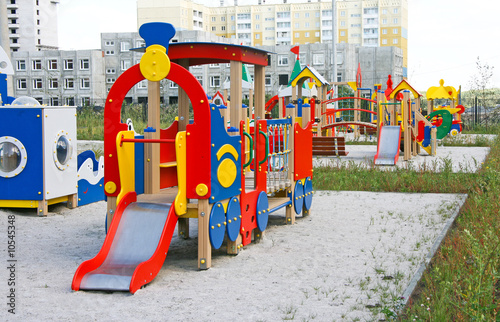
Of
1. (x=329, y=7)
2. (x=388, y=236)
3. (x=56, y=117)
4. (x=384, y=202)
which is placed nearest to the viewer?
(x=388, y=236)

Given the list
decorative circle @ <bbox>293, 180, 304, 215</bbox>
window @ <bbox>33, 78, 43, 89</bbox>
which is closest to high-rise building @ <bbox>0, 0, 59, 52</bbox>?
window @ <bbox>33, 78, 43, 89</bbox>

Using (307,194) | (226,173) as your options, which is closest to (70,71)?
(307,194)

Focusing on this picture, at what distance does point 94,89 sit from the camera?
6956 centimetres

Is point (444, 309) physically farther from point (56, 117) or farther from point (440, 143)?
point (440, 143)

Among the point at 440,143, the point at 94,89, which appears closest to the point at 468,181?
the point at 440,143

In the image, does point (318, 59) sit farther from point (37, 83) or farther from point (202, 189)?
point (202, 189)

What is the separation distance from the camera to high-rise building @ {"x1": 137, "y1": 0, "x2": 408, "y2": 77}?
112 meters

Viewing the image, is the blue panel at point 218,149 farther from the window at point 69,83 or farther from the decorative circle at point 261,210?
the window at point 69,83

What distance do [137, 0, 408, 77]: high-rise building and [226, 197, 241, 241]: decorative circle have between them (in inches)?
4156

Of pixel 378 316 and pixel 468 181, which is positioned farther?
pixel 468 181

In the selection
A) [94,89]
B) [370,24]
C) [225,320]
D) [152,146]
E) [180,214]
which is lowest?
[225,320]

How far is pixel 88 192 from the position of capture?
9531 mm

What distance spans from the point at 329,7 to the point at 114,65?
175 ft

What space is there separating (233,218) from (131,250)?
1.18 meters
